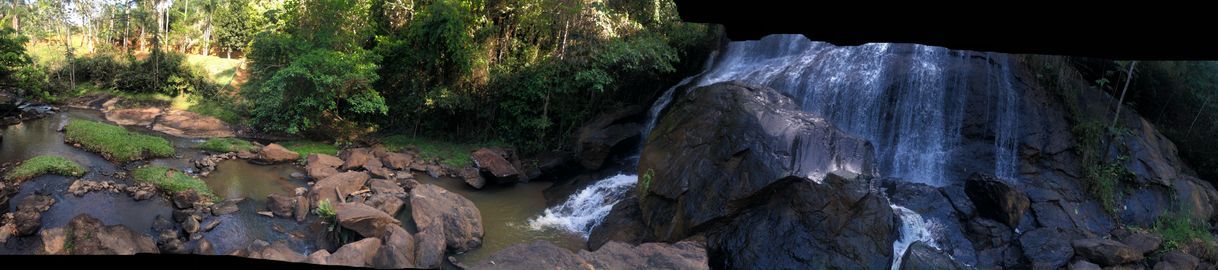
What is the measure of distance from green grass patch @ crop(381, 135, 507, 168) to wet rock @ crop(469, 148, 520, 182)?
473 millimetres

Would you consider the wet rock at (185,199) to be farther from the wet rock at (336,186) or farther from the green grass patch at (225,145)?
the green grass patch at (225,145)

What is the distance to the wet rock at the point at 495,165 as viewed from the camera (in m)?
10.2

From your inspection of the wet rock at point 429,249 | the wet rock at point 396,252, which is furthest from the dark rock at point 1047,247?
the wet rock at point 396,252

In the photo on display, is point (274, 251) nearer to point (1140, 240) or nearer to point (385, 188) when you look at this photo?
point (385, 188)

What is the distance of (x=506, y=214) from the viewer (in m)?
8.95

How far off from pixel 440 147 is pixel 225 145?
3626 millimetres

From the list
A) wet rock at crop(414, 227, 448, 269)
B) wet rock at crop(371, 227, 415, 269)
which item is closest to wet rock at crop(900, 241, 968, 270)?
wet rock at crop(414, 227, 448, 269)

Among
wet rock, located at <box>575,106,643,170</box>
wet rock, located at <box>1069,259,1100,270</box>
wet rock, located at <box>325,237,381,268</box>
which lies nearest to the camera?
Result: wet rock, located at <box>325,237,381,268</box>

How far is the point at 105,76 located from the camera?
1385cm

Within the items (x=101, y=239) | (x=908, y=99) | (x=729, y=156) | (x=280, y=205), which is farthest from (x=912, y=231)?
(x=101, y=239)

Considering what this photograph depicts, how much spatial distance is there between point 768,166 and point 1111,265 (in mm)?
3915

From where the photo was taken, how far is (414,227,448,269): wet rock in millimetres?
6580

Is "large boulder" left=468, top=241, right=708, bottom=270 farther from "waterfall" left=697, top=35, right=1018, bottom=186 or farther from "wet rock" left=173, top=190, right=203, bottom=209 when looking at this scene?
"waterfall" left=697, top=35, right=1018, bottom=186

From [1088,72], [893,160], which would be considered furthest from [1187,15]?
[1088,72]
